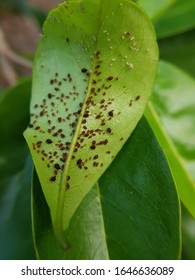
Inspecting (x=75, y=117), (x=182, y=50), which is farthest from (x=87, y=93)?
(x=182, y=50)

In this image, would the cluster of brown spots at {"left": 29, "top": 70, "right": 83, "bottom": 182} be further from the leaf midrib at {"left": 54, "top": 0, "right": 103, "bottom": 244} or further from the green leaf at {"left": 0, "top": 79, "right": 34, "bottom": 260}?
the green leaf at {"left": 0, "top": 79, "right": 34, "bottom": 260}

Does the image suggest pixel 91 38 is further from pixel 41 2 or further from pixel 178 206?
pixel 41 2

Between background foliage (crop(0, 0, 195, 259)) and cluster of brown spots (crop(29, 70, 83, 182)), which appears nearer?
cluster of brown spots (crop(29, 70, 83, 182))

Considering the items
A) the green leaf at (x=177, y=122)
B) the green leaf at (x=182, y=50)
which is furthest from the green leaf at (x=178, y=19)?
the green leaf at (x=182, y=50)

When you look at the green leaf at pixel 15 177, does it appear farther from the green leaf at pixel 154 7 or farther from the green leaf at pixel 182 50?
the green leaf at pixel 182 50

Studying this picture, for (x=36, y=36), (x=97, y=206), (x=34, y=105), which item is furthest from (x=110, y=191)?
(x=36, y=36)

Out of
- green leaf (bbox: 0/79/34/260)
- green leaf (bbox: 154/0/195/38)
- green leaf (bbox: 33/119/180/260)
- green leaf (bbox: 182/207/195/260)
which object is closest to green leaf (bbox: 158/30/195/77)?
green leaf (bbox: 154/0/195/38)

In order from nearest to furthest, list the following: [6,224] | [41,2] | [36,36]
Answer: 1. [6,224]
2. [36,36]
3. [41,2]
